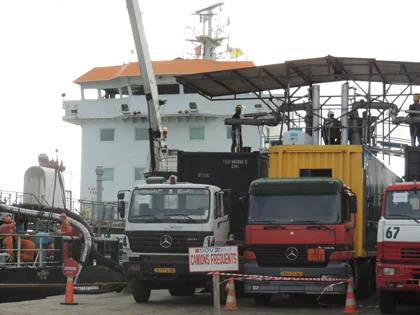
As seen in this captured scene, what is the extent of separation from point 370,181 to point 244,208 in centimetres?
373

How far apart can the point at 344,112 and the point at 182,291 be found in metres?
7.84

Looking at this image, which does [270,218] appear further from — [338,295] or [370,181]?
[370,181]

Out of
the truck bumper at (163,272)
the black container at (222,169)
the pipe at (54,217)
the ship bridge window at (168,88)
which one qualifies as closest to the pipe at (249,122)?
the black container at (222,169)

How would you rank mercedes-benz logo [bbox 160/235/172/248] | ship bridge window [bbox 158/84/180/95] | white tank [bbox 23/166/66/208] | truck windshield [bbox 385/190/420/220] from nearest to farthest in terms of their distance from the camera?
truck windshield [bbox 385/190/420/220]
mercedes-benz logo [bbox 160/235/172/248]
white tank [bbox 23/166/66/208]
ship bridge window [bbox 158/84/180/95]

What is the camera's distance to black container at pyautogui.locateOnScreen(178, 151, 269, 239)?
1942cm

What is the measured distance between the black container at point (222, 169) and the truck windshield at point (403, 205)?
456cm

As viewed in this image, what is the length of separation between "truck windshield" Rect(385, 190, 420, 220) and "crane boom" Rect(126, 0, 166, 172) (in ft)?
40.6

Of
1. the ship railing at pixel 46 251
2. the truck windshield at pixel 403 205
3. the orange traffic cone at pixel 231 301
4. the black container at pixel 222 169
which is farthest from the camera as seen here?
the ship railing at pixel 46 251

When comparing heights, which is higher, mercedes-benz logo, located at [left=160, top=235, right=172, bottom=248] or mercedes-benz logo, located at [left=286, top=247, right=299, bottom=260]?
mercedes-benz logo, located at [left=160, top=235, right=172, bottom=248]

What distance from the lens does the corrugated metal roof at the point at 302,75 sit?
2280 cm

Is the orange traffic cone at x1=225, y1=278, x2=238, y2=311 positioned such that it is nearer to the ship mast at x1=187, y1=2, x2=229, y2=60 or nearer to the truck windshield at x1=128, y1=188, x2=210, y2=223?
the truck windshield at x1=128, y1=188, x2=210, y2=223

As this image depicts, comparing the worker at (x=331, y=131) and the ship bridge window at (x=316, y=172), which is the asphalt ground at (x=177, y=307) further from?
the worker at (x=331, y=131)

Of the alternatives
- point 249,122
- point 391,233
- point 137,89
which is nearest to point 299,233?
point 391,233

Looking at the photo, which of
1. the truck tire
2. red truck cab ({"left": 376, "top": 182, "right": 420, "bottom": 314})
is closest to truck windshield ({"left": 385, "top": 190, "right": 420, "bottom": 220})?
red truck cab ({"left": 376, "top": 182, "right": 420, "bottom": 314})
